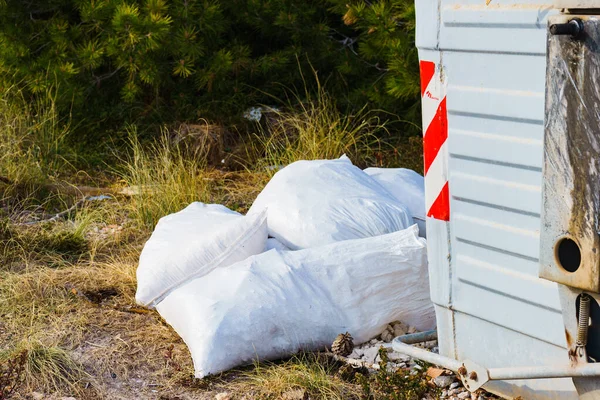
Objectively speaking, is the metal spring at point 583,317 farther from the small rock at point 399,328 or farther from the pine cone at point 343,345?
the small rock at point 399,328

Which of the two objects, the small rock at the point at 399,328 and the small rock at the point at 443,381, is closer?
the small rock at the point at 443,381

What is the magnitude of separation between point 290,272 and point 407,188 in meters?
1.07

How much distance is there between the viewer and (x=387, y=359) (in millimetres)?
2945

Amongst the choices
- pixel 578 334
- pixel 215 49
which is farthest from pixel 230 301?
pixel 215 49

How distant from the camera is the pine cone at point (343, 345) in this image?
3.08 meters

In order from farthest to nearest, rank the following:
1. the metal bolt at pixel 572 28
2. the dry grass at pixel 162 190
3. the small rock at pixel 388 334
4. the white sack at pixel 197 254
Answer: the dry grass at pixel 162 190
the white sack at pixel 197 254
the small rock at pixel 388 334
the metal bolt at pixel 572 28

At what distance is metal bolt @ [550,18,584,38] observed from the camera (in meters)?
1.68

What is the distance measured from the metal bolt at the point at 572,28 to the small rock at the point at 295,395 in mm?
1594

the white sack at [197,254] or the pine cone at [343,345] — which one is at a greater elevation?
the white sack at [197,254]

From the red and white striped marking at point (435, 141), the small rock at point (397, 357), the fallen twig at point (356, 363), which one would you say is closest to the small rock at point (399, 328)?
the small rock at point (397, 357)

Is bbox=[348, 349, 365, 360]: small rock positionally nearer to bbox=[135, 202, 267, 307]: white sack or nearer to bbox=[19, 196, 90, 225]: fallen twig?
bbox=[135, 202, 267, 307]: white sack

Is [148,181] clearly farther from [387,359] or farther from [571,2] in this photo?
[571,2]

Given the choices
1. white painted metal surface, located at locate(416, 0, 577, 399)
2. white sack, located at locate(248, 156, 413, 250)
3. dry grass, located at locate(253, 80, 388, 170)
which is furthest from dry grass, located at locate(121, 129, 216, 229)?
white painted metal surface, located at locate(416, 0, 577, 399)

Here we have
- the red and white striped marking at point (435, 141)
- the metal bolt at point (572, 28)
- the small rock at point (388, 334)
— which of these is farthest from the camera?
the small rock at point (388, 334)
